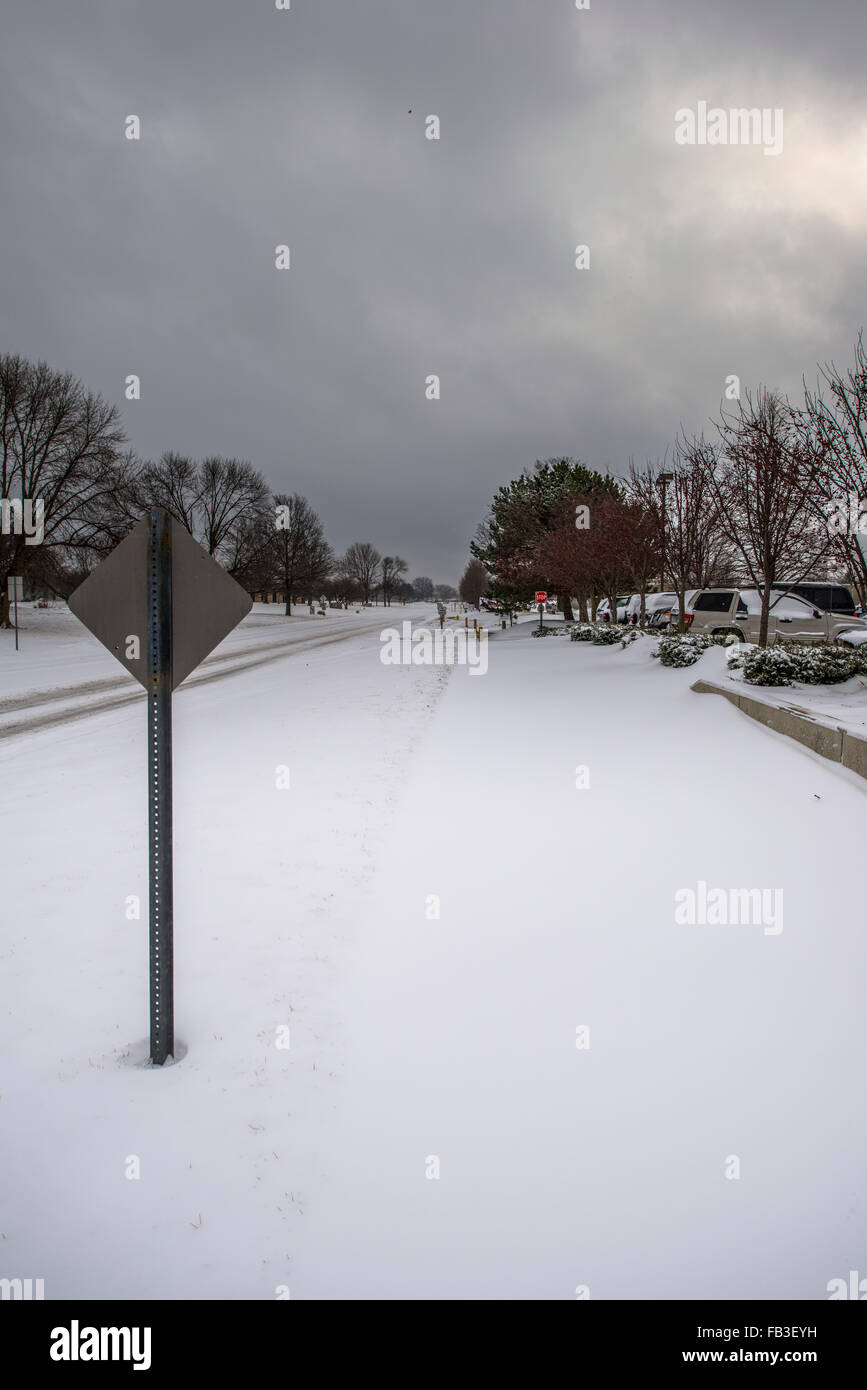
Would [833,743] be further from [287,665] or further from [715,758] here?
[287,665]

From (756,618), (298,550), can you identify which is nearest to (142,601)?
(756,618)

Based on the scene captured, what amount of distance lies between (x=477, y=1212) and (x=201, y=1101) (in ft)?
3.71

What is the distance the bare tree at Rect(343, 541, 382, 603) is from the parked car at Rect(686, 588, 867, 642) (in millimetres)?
108218

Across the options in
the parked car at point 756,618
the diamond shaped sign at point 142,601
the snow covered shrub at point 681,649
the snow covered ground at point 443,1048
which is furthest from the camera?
the parked car at point 756,618

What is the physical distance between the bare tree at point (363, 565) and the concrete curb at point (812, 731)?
117 meters

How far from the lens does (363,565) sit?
13188cm

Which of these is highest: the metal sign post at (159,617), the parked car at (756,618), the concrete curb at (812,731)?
the parked car at (756,618)

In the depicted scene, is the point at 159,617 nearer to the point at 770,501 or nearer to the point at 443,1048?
the point at 443,1048

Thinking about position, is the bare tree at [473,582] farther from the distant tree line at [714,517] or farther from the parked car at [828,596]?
the parked car at [828,596]

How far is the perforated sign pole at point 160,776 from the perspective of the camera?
9.14 feet

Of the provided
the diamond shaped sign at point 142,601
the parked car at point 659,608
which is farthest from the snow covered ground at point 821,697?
the parked car at point 659,608

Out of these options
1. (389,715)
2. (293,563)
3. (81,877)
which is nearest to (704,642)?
(389,715)
